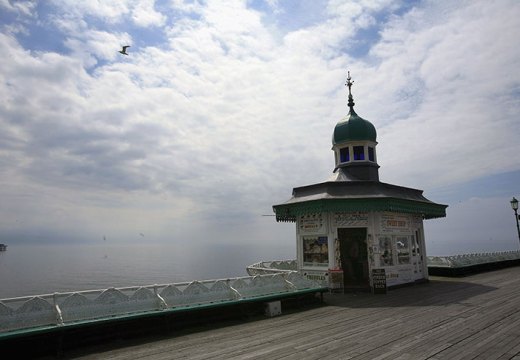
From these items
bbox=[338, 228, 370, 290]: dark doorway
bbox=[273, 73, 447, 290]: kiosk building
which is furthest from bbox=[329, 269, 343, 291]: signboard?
bbox=[338, 228, 370, 290]: dark doorway

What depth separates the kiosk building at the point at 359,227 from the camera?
55.1ft

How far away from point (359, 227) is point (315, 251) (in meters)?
2.61

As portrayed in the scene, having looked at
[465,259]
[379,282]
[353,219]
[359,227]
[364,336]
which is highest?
[353,219]

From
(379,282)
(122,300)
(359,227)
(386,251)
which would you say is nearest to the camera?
(122,300)

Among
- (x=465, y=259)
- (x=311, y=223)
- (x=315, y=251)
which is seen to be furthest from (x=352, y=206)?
(x=465, y=259)

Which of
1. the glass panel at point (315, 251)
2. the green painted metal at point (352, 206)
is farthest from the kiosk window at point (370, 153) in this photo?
the glass panel at point (315, 251)

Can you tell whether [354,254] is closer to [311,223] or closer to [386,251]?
[386,251]

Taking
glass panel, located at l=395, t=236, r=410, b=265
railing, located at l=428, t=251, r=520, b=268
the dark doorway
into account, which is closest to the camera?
glass panel, located at l=395, t=236, r=410, b=265

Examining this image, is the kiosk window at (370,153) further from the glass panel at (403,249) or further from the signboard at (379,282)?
the signboard at (379,282)

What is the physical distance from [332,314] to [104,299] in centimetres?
750

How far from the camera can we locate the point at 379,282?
Answer: 53.5 ft

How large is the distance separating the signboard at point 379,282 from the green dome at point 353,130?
8914mm

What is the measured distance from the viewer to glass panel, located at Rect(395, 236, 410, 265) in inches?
727

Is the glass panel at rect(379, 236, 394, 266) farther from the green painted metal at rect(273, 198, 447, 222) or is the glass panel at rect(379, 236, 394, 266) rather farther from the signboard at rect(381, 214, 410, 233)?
the green painted metal at rect(273, 198, 447, 222)
